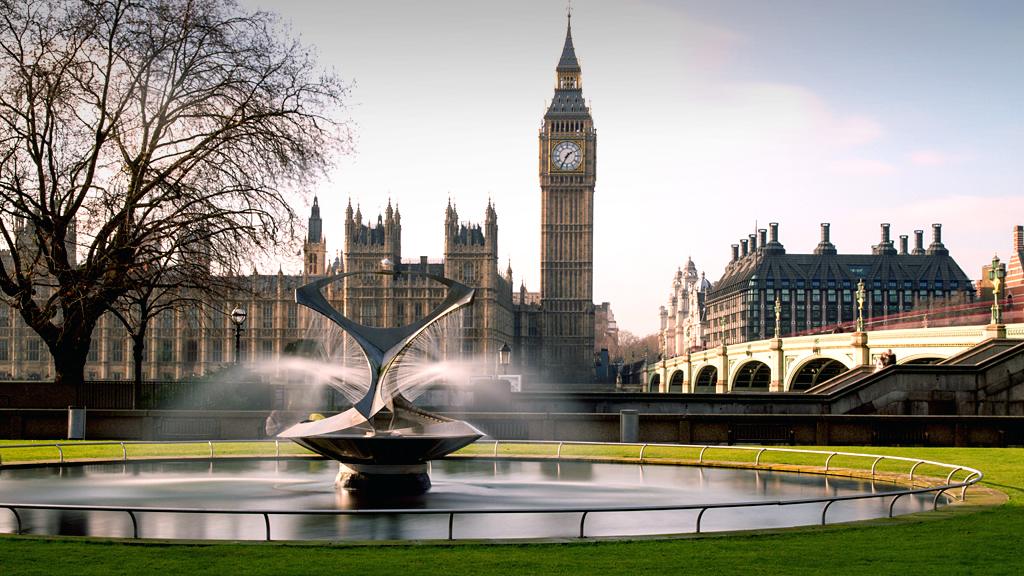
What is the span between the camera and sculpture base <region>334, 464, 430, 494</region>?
19.4m

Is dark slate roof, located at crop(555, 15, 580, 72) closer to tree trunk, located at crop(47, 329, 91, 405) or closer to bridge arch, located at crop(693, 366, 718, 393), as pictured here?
bridge arch, located at crop(693, 366, 718, 393)

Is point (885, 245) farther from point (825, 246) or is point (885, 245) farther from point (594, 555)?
point (594, 555)

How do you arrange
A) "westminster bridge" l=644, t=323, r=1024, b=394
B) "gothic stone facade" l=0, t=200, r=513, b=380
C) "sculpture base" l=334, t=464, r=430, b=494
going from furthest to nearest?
"gothic stone facade" l=0, t=200, r=513, b=380 → "westminster bridge" l=644, t=323, r=1024, b=394 → "sculpture base" l=334, t=464, r=430, b=494

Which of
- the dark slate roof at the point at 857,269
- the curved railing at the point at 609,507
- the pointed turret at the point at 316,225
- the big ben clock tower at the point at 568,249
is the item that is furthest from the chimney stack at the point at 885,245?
the curved railing at the point at 609,507

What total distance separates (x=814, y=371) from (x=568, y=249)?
8036cm

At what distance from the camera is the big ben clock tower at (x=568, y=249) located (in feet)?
530

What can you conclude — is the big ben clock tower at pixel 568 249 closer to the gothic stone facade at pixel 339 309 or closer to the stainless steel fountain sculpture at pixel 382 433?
the gothic stone facade at pixel 339 309

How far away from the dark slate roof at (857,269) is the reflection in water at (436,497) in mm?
157037

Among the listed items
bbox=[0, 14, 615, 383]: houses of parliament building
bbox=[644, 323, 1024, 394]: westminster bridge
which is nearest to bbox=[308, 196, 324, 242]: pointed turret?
bbox=[0, 14, 615, 383]: houses of parliament building

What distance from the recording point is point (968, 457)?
89.8 ft

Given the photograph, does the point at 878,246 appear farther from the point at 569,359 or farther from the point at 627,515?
the point at 627,515

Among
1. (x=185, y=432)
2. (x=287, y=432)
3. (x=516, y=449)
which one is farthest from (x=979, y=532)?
(x=185, y=432)

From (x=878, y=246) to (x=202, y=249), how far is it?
168m

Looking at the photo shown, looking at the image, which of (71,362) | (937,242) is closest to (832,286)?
(937,242)
